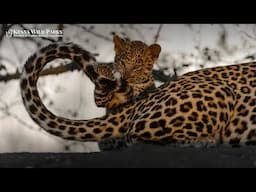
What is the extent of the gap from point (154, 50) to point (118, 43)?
0.34 m

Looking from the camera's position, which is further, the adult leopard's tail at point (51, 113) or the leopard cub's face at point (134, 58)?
the leopard cub's face at point (134, 58)

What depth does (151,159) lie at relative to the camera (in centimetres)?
438

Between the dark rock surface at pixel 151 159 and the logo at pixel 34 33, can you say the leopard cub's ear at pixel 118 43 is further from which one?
the dark rock surface at pixel 151 159

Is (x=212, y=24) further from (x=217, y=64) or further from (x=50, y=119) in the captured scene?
(x=50, y=119)

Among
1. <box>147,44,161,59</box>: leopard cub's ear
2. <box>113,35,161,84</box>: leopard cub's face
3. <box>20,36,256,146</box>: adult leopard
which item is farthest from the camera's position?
<box>147,44,161,59</box>: leopard cub's ear

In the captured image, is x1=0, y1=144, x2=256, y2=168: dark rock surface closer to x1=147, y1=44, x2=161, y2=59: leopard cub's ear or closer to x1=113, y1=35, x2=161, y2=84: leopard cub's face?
x1=113, y1=35, x2=161, y2=84: leopard cub's face

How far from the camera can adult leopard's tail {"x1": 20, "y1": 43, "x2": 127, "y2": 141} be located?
5.01 meters

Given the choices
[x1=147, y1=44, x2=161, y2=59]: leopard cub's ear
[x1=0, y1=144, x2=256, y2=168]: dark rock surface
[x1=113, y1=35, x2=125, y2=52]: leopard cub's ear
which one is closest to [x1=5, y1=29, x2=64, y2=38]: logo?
[x1=113, y1=35, x2=125, y2=52]: leopard cub's ear

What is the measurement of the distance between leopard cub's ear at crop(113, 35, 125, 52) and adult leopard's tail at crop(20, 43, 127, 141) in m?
0.27

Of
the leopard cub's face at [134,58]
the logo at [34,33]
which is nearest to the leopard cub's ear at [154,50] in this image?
the leopard cub's face at [134,58]

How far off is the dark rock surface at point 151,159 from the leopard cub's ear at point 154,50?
3.57 feet

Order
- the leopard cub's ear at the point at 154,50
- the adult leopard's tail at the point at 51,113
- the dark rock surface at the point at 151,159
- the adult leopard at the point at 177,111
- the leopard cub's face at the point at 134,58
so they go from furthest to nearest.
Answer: the leopard cub's ear at the point at 154,50 → the leopard cub's face at the point at 134,58 → the adult leopard's tail at the point at 51,113 → the adult leopard at the point at 177,111 → the dark rock surface at the point at 151,159

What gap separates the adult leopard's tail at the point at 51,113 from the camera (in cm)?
501

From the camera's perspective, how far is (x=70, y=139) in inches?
199
